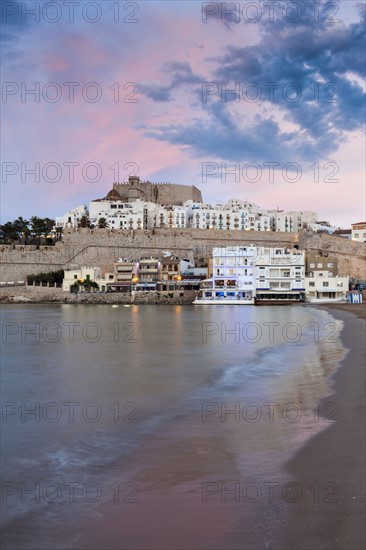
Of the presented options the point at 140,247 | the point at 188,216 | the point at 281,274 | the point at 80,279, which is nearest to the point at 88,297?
the point at 80,279

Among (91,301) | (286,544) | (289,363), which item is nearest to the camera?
(286,544)

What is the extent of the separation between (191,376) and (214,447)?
6.44 metres

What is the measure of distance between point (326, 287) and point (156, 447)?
49.1 m

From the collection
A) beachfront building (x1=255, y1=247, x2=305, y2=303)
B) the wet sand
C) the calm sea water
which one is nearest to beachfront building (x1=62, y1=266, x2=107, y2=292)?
beachfront building (x1=255, y1=247, x2=305, y2=303)

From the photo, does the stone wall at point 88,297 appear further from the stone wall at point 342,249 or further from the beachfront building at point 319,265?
the stone wall at point 342,249

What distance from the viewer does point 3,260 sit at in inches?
2450

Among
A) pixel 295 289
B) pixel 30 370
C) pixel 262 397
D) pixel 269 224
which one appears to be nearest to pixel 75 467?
pixel 262 397

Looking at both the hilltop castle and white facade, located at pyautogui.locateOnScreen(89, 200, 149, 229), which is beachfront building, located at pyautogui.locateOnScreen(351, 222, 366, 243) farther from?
white facade, located at pyautogui.locateOnScreen(89, 200, 149, 229)

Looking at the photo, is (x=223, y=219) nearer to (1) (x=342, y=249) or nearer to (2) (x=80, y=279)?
(1) (x=342, y=249)

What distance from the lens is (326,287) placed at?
53562mm

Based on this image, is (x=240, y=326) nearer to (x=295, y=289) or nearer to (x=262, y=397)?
(x=262, y=397)

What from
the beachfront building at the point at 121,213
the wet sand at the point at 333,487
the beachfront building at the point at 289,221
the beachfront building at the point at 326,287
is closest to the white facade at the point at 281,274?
the beachfront building at the point at 326,287

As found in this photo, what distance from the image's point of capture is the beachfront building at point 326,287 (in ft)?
175

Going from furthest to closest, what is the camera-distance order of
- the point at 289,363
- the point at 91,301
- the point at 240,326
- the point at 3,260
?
the point at 3,260, the point at 91,301, the point at 240,326, the point at 289,363
